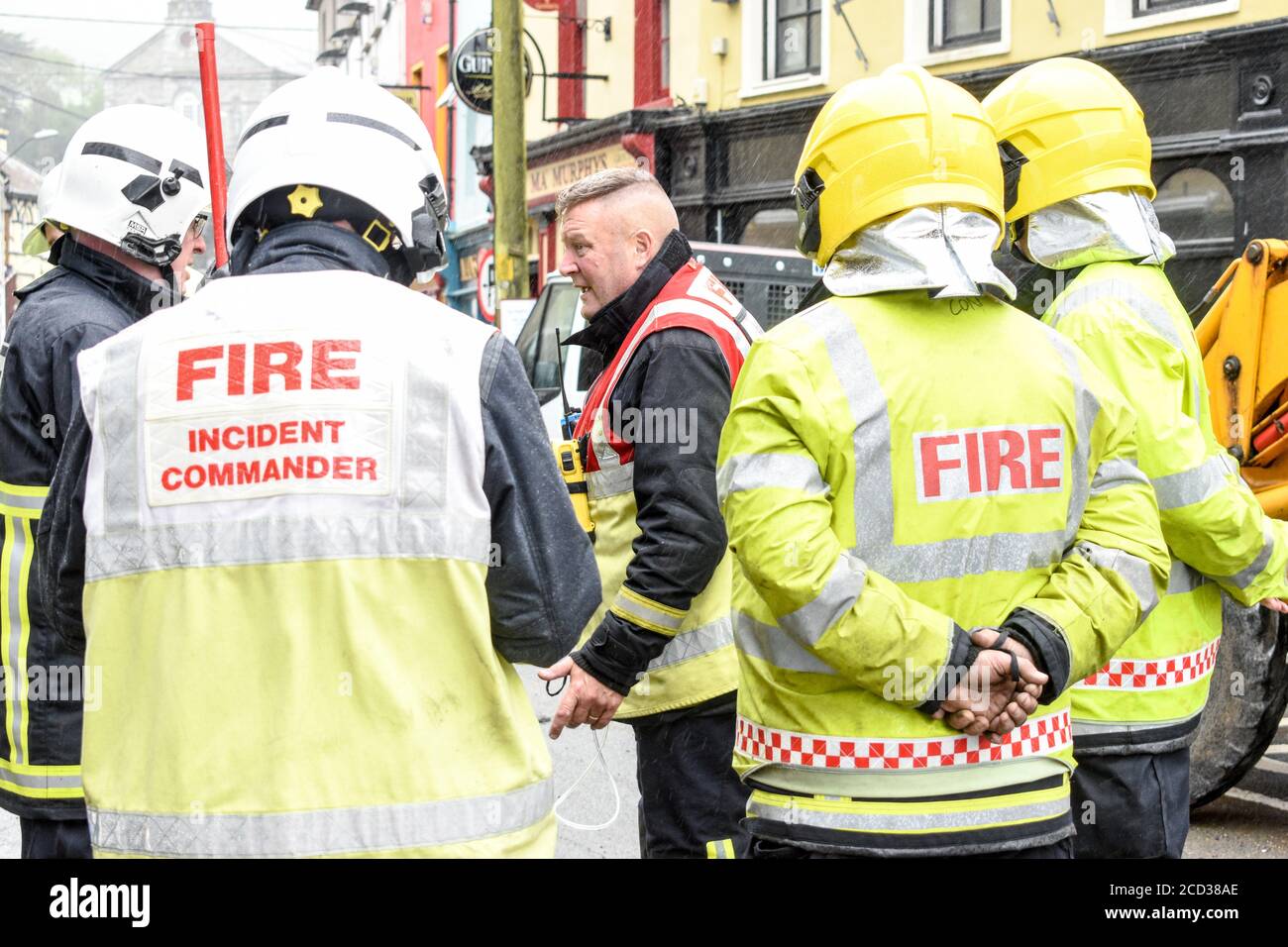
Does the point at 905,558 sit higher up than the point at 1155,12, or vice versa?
the point at 1155,12

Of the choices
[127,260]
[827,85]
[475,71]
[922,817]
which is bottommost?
[922,817]

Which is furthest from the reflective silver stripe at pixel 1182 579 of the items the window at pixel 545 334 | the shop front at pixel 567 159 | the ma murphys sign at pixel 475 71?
the ma murphys sign at pixel 475 71

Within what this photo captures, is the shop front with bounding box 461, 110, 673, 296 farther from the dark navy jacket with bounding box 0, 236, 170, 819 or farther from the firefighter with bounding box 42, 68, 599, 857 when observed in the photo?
the firefighter with bounding box 42, 68, 599, 857

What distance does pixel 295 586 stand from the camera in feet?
7.10

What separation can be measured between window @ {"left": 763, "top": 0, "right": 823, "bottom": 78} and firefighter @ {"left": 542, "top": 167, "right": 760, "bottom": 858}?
14.0 m

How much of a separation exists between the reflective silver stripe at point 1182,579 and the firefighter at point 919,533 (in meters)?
0.63

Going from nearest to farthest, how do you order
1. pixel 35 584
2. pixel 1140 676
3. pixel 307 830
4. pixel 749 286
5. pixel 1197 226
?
pixel 307 830 < pixel 35 584 < pixel 1140 676 < pixel 749 286 < pixel 1197 226

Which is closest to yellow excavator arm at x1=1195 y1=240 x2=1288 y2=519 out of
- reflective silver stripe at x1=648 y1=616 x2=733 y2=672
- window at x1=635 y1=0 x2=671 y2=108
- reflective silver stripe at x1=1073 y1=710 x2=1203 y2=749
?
reflective silver stripe at x1=1073 y1=710 x2=1203 y2=749

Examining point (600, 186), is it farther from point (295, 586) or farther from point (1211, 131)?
point (1211, 131)

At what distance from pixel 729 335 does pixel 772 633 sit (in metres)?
1.14

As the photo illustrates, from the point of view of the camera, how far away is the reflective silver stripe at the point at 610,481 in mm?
3584

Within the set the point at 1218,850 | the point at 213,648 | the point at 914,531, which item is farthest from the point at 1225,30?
the point at 213,648

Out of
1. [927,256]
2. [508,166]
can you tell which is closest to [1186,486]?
[927,256]

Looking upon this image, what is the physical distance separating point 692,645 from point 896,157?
128cm
